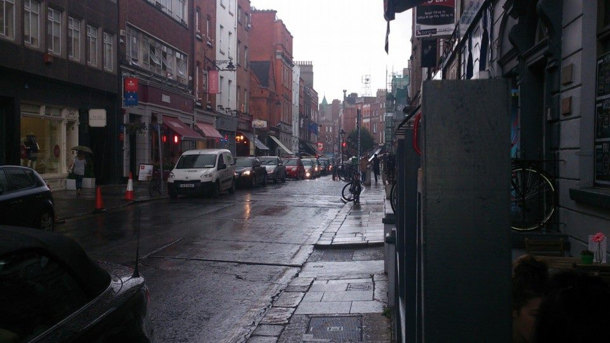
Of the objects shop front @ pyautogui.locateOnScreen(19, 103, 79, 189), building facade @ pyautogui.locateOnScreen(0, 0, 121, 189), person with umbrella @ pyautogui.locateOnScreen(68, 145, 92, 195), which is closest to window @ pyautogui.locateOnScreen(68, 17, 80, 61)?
building facade @ pyautogui.locateOnScreen(0, 0, 121, 189)

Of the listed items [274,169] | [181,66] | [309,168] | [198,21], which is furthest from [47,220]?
[309,168]

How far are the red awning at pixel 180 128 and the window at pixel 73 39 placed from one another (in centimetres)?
936

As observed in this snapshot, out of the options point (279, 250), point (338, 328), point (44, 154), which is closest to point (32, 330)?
point (338, 328)

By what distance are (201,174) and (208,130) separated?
19724 mm

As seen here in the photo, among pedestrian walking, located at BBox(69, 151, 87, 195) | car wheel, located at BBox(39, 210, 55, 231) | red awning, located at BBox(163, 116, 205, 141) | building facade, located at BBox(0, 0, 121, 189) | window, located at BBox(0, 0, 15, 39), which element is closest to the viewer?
car wheel, located at BBox(39, 210, 55, 231)

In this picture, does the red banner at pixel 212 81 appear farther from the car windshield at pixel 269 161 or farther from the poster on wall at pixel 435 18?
the poster on wall at pixel 435 18

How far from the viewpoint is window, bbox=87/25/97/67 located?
25703 mm

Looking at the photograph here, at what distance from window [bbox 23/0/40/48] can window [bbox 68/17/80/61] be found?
208 centimetres

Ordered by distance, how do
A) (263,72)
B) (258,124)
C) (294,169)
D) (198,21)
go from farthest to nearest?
(263,72)
(258,124)
(294,169)
(198,21)

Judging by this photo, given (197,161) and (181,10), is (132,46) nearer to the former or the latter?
(181,10)

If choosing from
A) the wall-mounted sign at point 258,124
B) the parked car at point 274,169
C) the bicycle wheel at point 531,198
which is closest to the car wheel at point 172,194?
the parked car at point 274,169

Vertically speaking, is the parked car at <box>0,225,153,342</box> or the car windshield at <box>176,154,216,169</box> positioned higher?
the car windshield at <box>176,154,216,169</box>

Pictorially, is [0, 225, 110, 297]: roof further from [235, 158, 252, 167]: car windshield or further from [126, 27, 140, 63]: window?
[126, 27, 140, 63]: window

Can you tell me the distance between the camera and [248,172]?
30406 mm
